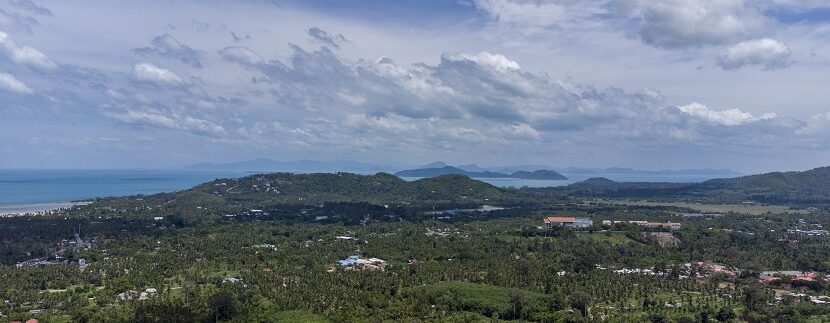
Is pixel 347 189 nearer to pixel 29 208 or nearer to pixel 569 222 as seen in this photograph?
pixel 29 208

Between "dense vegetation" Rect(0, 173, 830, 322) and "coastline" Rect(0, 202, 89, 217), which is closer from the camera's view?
"dense vegetation" Rect(0, 173, 830, 322)

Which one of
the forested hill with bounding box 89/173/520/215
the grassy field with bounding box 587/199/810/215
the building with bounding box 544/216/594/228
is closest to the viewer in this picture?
the building with bounding box 544/216/594/228

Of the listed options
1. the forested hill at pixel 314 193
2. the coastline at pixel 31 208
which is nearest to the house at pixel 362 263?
the forested hill at pixel 314 193

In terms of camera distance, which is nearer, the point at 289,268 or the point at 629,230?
the point at 289,268

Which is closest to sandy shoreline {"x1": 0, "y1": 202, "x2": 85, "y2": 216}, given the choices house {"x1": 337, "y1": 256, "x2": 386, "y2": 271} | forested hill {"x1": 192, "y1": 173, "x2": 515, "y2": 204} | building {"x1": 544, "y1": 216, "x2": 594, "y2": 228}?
forested hill {"x1": 192, "y1": 173, "x2": 515, "y2": 204}

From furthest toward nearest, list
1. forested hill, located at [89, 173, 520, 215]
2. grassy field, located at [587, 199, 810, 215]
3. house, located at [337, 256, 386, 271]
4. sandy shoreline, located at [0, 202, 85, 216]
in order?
grassy field, located at [587, 199, 810, 215] < forested hill, located at [89, 173, 520, 215] < sandy shoreline, located at [0, 202, 85, 216] < house, located at [337, 256, 386, 271]

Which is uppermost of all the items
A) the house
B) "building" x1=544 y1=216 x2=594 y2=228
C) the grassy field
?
the grassy field

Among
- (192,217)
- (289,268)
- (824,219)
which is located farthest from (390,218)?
(824,219)

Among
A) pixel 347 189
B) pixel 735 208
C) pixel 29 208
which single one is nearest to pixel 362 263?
pixel 29 208

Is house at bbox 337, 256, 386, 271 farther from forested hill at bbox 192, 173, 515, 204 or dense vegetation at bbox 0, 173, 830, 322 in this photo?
forested hill at bbox 192, 173, 515, 204

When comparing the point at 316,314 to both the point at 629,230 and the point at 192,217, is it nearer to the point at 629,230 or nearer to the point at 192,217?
the point at 629,230

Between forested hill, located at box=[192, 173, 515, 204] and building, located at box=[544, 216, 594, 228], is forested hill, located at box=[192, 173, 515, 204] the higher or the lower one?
the higher one
